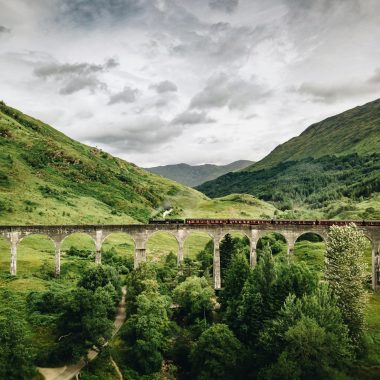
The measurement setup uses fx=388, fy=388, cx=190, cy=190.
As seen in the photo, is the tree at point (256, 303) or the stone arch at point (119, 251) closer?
the tree at point (256, 303)

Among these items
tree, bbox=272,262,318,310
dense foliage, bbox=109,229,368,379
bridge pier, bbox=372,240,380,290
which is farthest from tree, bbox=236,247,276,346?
bridge pier, bbox=372,240,380,290

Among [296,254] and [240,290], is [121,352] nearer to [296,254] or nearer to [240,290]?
[240,290]

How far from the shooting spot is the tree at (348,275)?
4950 cm

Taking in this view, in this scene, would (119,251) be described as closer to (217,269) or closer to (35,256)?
(35,256)

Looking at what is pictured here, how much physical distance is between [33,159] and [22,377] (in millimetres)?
111853

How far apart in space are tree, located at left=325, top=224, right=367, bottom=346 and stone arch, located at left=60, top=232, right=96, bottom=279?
140 ft

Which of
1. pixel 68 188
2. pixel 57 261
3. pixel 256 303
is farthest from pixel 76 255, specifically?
pixel 68 188

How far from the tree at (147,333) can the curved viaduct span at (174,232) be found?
18854 millimetres

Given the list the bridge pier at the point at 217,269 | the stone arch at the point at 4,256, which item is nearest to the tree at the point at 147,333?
the bridge pier at the point at 217,269

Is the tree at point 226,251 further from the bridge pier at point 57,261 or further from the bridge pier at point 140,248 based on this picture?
the bridge pier at point 57,261

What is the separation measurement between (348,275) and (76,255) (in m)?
60.0

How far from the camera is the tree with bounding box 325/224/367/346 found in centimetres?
4950

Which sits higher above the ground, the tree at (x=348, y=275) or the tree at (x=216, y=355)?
the tree at (x=348, y=275)

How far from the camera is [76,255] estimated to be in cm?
8881
